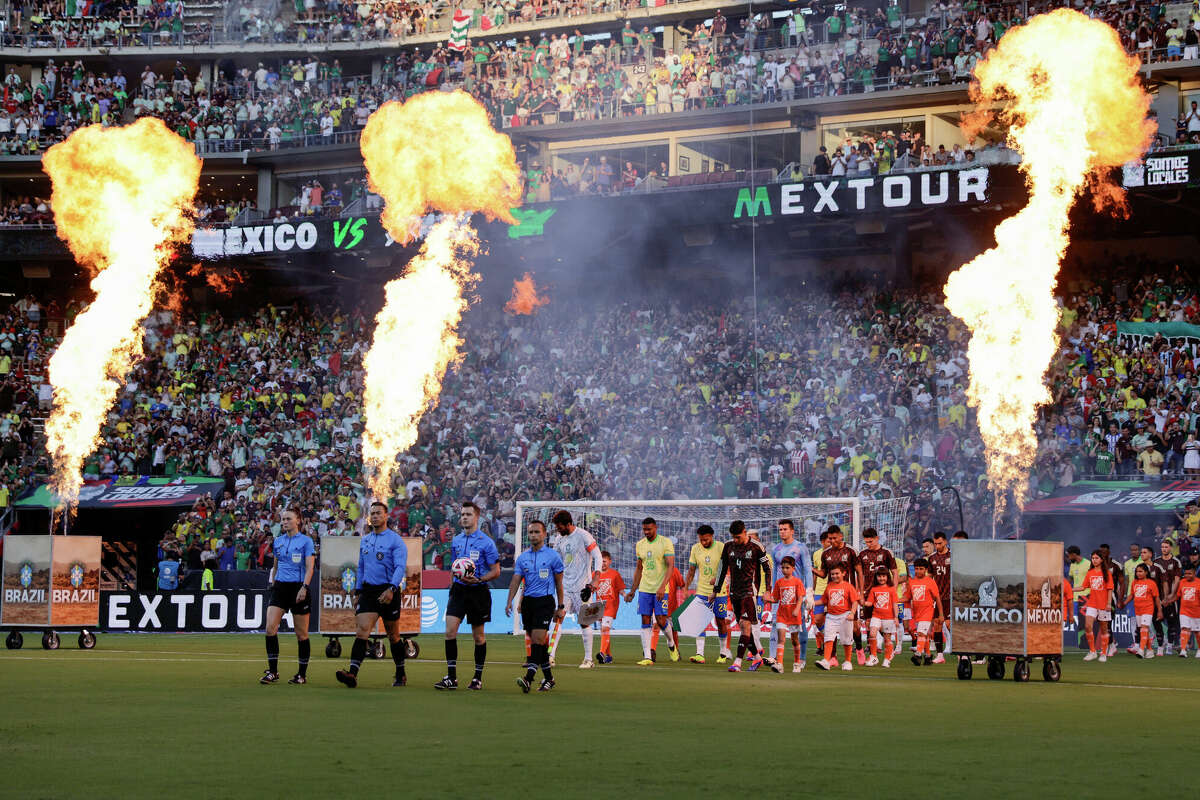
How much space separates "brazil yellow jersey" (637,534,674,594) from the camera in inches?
861

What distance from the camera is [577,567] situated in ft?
84.2

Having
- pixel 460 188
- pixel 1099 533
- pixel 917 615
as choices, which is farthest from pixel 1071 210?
pixel 917 615

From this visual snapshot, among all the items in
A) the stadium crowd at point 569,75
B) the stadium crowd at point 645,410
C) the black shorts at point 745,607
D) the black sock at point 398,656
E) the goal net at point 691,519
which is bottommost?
the black sock at point 398,656

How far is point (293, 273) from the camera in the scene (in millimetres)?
48250

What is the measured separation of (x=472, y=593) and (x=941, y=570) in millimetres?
8279

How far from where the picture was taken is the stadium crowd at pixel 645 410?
1292 inches

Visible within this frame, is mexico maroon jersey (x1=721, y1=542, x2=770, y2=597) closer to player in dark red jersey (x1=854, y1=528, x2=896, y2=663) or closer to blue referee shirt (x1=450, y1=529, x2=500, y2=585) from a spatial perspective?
player in dark red jersey (x1=854, y1=528, x2=896, y2=663)

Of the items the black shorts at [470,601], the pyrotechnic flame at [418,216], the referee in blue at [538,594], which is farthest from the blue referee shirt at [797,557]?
the pyrotechnic flame at [418,216]

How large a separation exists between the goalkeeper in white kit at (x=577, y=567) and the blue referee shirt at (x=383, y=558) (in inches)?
73.3

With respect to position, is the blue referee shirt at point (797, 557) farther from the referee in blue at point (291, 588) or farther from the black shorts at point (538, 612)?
the referee in blue at point (291, 588)

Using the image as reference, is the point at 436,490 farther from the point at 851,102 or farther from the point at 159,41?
the point at 159,41

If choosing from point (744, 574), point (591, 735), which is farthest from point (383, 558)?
point (591, 735)

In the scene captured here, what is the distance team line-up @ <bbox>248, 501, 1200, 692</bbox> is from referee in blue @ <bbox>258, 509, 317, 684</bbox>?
2 centimetres

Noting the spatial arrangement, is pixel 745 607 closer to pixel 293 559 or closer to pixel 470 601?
pixel 470 601
